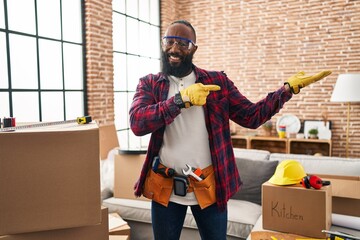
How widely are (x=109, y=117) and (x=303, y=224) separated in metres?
2.88

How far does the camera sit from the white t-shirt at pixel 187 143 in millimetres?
1380

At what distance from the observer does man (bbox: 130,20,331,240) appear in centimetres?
138

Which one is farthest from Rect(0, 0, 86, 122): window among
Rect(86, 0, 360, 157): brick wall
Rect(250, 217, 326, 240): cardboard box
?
Rect(250, 217, 326, 240): cardboard box

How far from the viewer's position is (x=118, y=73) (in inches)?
176

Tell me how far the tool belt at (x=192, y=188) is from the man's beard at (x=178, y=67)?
41cm

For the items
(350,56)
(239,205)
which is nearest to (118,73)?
(239,205)

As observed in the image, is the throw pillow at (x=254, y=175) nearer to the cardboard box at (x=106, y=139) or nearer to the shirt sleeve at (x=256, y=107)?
the shirt sleeve at (x=256, y=107)

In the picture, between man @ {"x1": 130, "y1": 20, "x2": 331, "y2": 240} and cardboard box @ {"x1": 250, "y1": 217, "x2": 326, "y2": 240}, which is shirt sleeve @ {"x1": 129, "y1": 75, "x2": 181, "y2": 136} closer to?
man @ {"x1": 130, "y1": 20, "x2": 331, "y2": 240}

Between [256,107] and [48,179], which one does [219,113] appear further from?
[48,179]

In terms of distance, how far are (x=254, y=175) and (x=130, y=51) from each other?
277 cm

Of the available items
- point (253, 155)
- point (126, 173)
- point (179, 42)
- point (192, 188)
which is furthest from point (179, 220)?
point (253, 155)

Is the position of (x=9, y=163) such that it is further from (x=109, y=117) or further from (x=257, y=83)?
(x=257, y=83)

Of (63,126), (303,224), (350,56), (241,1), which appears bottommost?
(303,224)

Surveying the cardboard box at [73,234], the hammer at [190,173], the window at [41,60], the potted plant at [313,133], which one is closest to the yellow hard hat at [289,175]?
the hammer at [190,173]
